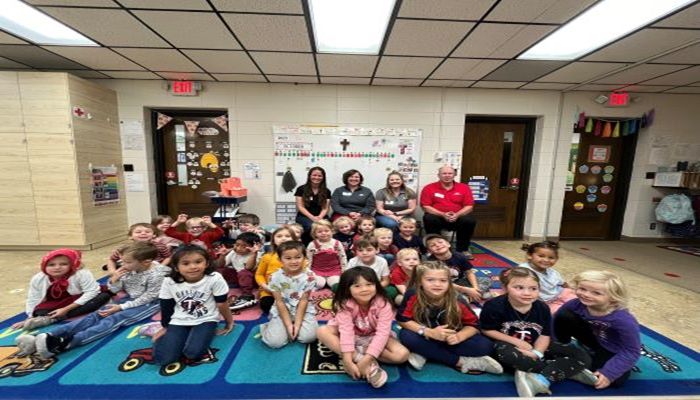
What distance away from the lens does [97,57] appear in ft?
9.58

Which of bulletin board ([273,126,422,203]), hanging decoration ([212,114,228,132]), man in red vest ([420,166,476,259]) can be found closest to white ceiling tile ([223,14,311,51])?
bulletin board ([273,126,422,203])

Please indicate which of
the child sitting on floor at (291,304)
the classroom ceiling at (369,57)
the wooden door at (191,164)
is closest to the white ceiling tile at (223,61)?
the classroom ceiling at (369,57)

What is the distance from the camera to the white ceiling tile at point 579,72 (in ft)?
9.62

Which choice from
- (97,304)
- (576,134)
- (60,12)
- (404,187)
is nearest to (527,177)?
(576,134)

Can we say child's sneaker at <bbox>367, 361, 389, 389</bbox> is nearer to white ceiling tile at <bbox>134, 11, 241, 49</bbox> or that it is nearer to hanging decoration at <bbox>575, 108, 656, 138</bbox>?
white ceiling tile at <bbox>134, 11, 241, 49</bbox>

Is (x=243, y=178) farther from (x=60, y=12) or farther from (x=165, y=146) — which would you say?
(x=60, y=12)

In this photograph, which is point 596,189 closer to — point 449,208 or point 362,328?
point 449,208

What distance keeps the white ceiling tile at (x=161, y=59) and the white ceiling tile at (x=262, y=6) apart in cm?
109

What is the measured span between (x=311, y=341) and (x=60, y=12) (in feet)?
9.69

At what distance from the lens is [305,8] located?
6.73 ft

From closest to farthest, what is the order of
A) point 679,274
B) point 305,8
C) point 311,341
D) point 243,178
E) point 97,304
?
1. point 311,341
2. point 97,304
3. point 305,8
4. point 679,274
5. point 243,178

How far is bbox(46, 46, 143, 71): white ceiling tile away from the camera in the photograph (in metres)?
2.75

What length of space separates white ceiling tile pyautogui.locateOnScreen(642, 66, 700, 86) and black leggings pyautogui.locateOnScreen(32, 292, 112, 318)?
5686 mm

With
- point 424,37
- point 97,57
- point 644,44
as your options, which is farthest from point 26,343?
point 644,44
